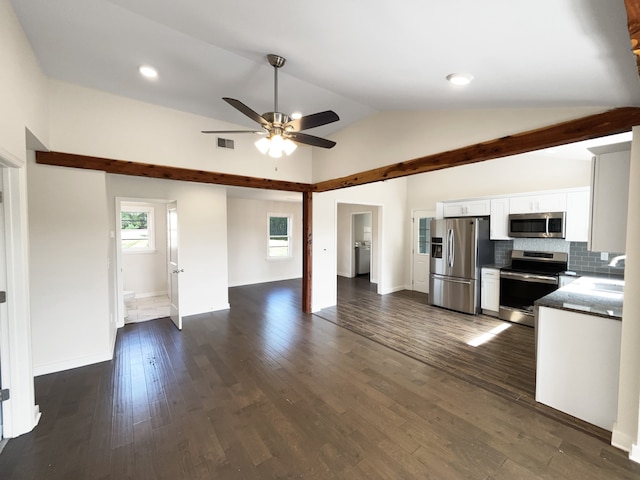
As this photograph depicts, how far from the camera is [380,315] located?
16.3 feet

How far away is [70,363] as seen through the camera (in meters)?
3.09

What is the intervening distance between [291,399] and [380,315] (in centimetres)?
278

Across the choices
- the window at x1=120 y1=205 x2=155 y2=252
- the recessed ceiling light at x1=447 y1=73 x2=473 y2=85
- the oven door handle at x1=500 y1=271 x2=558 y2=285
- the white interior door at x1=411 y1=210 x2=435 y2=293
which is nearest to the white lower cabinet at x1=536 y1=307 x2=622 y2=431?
the recessed ceiling light at x1=447 y1=73 x2=473 y2=85

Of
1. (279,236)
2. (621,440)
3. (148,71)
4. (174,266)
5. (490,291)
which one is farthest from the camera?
(279,236)

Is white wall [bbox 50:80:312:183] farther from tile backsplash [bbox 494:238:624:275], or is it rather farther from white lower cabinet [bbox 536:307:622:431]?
tile backsplash [bbox 494:238:624:275]

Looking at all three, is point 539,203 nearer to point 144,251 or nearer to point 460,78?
point 460,78

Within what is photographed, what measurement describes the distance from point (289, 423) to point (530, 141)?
10.1 ft

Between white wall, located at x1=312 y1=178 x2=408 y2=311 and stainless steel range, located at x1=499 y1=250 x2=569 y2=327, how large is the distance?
Answer: 245 centimetres

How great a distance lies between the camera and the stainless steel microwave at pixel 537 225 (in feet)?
13.7

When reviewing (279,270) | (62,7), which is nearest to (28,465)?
(62,7)

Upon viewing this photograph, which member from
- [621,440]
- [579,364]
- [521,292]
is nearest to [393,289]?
[521,292]

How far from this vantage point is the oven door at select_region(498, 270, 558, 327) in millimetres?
4246

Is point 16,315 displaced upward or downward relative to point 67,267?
downward

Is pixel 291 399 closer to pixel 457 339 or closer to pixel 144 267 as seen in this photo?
pixel 457 339
